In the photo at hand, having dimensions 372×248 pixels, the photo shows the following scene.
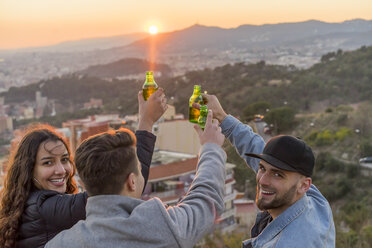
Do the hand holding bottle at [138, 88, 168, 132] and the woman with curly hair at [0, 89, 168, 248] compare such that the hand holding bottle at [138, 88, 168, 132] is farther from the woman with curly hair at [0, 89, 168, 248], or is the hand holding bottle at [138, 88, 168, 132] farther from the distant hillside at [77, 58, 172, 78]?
the distant hillside at [77, 58, 172, 78]

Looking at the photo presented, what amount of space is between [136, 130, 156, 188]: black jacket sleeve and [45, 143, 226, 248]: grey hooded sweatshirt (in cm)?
30

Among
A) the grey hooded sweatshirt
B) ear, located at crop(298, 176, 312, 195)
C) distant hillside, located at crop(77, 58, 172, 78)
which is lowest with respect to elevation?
distant hillside, located at crop(77, 58, 172, 78)

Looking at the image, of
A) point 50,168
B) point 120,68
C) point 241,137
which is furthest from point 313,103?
point 120,68

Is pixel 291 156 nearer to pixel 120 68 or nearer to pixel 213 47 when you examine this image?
pixel 120 68

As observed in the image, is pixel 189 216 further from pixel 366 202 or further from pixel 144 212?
pixel 366 202

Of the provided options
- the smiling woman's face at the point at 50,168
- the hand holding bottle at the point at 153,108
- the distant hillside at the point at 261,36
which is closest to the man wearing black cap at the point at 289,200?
the hand holding bottle at the point at 153,108

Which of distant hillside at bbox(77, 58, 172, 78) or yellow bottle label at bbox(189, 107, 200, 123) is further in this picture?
distant hillside at bbox(77, 58, 172, 78)

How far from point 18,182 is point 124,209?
0.56 m

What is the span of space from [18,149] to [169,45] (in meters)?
40.6

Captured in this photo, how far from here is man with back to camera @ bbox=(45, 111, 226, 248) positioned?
1.08 meters

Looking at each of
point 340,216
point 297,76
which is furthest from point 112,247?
point 297,76

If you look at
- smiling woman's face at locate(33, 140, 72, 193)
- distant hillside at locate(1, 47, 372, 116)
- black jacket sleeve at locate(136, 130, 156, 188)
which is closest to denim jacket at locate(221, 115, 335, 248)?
black jacket sleeve at locate(136, 130, 156, 188)

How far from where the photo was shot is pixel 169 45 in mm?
41500

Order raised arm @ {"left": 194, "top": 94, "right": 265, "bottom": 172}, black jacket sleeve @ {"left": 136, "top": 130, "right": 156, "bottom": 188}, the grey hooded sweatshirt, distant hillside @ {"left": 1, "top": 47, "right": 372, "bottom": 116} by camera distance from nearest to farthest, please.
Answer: the grey hooded sweatshirt < black jacket sleeve @ {"left": 136, "top": 130, "right": 156, "bottom": 188} < raised arm @ {"left": 194, "top": 94, "right": 265, "bottom": 172} < distant hillside @ {"left": 1, "top": 47, "right": 372, "bottom": 116}
